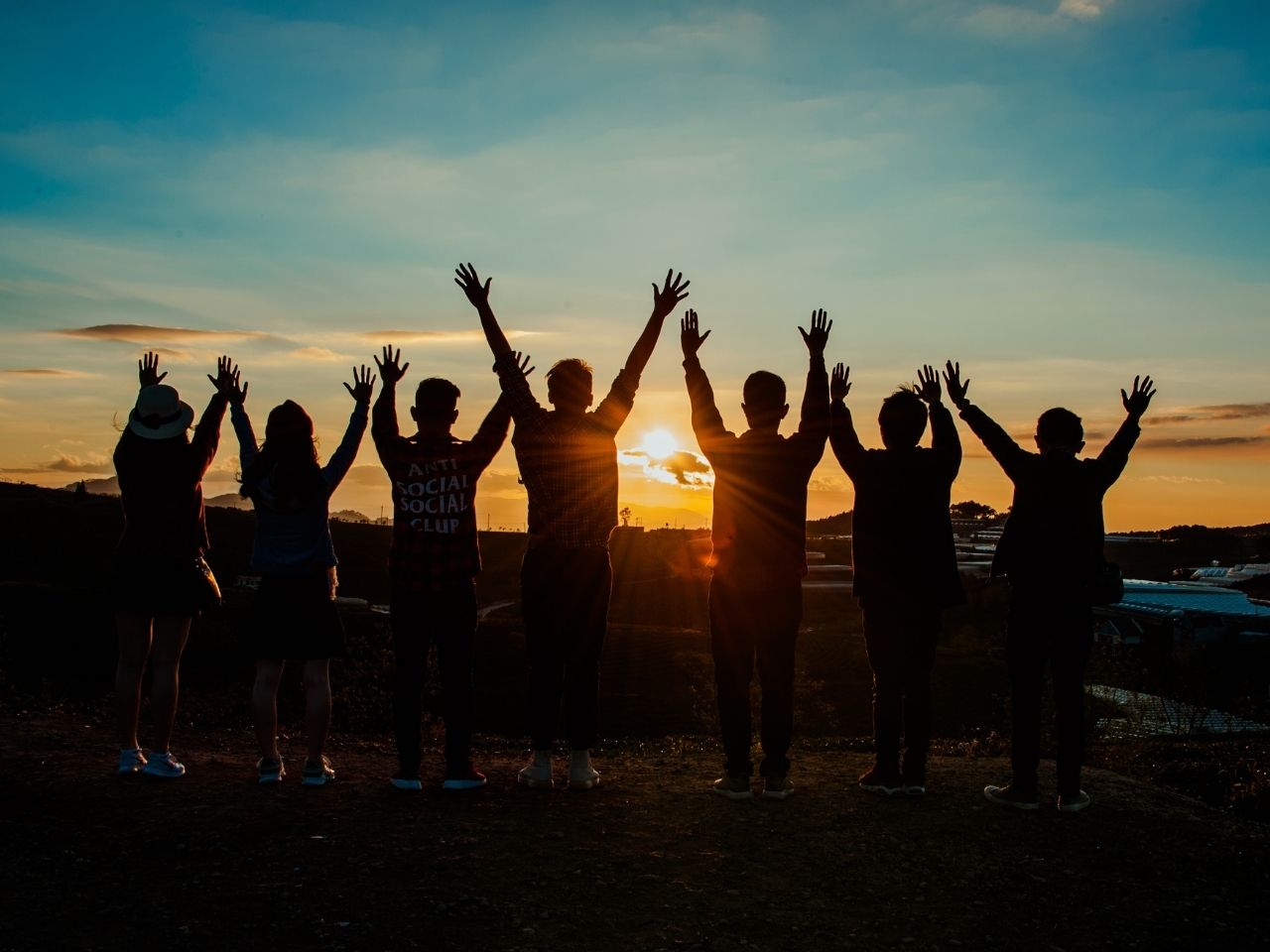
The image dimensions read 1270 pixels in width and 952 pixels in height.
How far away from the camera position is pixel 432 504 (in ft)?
19.8

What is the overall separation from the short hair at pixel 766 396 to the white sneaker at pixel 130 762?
4083 mm

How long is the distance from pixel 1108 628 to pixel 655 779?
34.8 m

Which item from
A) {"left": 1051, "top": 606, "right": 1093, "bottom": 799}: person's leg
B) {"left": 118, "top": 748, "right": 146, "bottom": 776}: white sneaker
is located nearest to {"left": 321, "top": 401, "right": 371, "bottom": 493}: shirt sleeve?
{"left": 118, "top": 748, "right": 146, "bottom": 776}: white sneaker

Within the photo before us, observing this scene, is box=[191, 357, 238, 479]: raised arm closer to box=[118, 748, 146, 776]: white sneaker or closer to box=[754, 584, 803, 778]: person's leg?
box=[118, 748, 146, 776]: white sneaker

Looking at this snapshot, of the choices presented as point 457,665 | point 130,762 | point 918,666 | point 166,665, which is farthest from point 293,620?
point 918,666

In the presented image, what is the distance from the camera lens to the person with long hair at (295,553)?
6141 millimetres

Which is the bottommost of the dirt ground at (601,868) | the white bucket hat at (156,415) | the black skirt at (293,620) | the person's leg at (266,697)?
the dirt ground at (601,868)

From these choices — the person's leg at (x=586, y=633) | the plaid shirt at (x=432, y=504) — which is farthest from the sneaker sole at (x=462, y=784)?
the plaid shirt at (x=432, y=504)

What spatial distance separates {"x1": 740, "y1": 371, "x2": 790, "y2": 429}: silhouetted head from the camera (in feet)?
20.0

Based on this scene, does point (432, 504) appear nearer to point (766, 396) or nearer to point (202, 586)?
point (202, 586)

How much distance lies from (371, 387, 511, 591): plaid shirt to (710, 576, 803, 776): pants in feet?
4.63

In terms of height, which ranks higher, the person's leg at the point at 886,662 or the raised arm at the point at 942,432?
the raised arm at the point at 942,432

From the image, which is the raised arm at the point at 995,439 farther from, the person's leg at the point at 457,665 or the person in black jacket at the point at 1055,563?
the person's leg at the point at 457,665

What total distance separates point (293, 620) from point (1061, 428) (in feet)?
14.3
